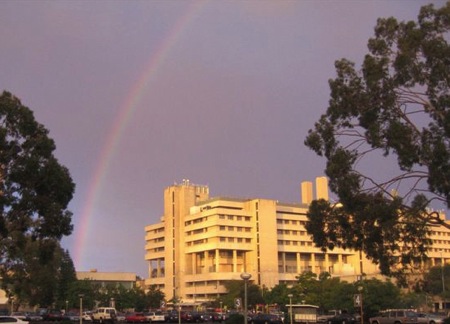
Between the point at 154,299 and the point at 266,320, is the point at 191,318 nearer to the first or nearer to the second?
the point at 266,320

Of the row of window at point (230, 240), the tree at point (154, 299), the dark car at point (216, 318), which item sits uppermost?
the row of window at point (230, 240)

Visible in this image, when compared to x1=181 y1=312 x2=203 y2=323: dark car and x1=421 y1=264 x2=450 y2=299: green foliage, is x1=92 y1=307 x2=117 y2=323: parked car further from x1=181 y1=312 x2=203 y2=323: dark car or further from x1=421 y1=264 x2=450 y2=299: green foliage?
x1=421 y1=264 x2=450 y2=299: green foliage

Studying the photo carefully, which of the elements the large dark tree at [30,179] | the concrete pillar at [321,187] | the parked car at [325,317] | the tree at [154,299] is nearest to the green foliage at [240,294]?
the tree at [154,299]

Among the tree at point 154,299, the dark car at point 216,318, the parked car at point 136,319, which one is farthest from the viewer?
the tree at point 154,299

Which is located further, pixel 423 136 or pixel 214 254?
pixel 214 254

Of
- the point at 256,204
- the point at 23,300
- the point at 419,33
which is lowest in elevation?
the point at 23,300

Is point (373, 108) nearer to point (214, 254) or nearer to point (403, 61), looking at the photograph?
point (403, 61)

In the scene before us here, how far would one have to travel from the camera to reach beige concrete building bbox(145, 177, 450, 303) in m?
178

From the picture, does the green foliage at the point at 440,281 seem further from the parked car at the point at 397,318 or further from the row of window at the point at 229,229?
the row of window at the point at 229,229

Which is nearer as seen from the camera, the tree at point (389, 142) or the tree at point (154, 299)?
the tree at point (389, 142)

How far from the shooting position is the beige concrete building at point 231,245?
584 ft

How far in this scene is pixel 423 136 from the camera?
111 feet

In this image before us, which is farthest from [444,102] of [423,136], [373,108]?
[373,108]

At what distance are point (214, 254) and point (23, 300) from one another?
79926 millimetres
